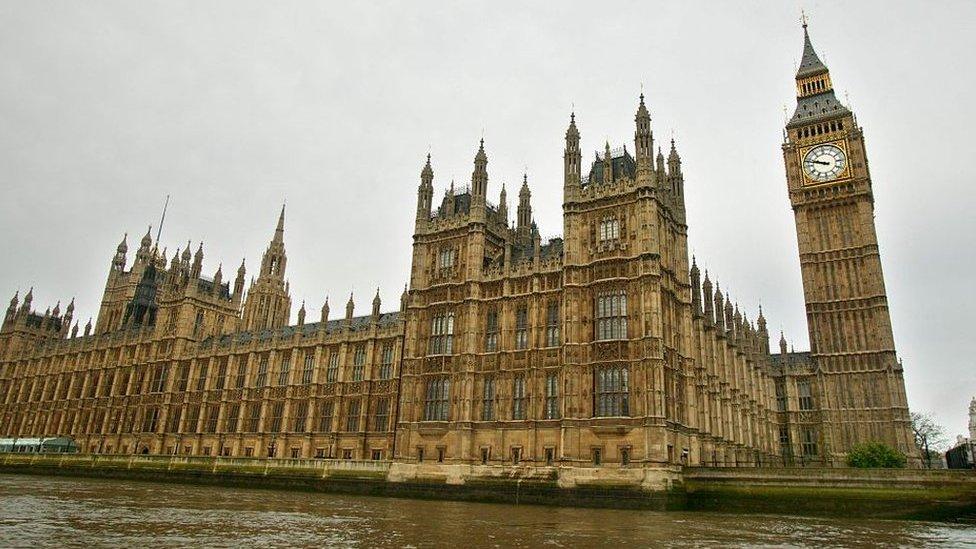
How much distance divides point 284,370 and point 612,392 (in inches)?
1712

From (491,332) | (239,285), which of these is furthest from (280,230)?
(491,332)

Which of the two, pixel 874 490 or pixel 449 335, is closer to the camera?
pixel 874 490

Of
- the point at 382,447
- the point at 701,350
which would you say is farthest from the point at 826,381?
the point at 382,447

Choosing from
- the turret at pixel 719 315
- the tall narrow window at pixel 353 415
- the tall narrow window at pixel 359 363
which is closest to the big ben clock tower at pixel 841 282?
the turret at pixel 719 315

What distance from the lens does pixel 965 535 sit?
25.9 meters

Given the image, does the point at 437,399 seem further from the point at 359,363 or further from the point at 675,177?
the point at 675,177

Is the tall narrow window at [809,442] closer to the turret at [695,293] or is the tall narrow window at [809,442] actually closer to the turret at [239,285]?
the turret at [695,293]

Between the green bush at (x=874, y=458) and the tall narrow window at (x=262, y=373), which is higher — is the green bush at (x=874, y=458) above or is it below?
below

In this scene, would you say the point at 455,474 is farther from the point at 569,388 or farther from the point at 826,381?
the point at 826,381

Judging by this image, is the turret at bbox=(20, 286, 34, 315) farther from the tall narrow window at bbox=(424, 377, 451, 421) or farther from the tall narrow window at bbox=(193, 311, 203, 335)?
the tall narrow window at bbox=(424, 377, 451, 421)

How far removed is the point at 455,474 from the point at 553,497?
27.3ft

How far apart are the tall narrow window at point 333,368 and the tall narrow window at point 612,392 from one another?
33.9 metres

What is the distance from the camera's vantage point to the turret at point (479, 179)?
56.4 metres

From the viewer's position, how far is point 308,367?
7300cm
